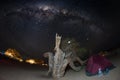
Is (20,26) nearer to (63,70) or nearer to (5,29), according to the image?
(5,29)

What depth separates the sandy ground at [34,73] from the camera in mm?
4400

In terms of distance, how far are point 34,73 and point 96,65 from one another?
1.06 m

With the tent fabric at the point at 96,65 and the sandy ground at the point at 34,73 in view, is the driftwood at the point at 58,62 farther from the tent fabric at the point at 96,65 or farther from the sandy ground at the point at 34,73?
the tent fabric at the point at 96,65

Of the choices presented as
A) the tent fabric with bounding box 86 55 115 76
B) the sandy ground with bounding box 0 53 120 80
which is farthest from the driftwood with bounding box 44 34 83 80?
the tent fabric with bounding box 86 55 115 76

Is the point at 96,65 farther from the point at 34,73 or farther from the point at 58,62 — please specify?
the point at 34,73

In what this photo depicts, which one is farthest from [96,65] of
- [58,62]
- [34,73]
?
[34,73]

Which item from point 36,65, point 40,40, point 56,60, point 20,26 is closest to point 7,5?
point 20,26

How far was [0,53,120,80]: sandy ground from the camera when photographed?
14.4 feet

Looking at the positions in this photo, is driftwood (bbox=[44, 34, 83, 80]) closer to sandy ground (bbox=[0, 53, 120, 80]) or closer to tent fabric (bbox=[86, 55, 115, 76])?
sandy ground (bbox=[0, 53, 120, 80])

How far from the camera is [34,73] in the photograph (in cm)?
458

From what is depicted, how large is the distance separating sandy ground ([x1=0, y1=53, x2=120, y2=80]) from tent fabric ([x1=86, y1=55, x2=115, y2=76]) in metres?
0.08

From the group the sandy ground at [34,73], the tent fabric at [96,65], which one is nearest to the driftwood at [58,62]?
the sandy ground at [34,73]

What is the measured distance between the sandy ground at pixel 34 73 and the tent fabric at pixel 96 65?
0.08m

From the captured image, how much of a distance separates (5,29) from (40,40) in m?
0.80
